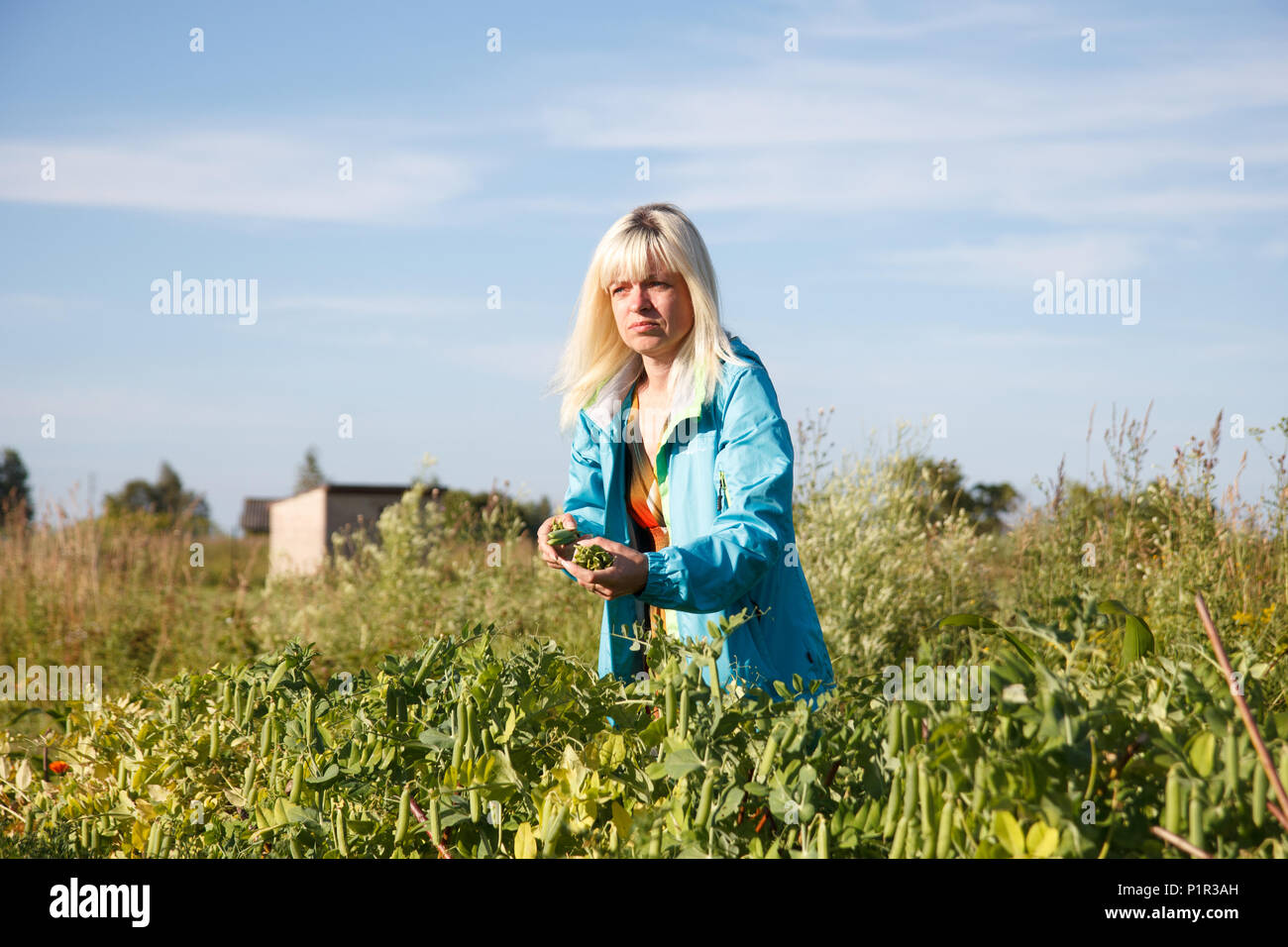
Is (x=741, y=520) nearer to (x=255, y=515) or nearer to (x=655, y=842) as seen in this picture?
(x=655, y=842)

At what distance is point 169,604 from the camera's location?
759cm

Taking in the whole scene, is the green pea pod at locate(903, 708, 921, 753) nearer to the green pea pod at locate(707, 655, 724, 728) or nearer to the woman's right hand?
the green pea pod at locate(707, 655, 724, 728)

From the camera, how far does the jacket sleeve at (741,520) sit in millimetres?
1783

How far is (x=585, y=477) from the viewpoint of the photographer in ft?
8.36

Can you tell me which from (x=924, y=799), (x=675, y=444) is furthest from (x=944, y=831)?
(x=675, y=444)

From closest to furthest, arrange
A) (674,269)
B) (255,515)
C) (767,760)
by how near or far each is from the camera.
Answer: (767,760), (674,269), (255,515)

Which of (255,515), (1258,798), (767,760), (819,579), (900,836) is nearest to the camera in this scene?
(1258,798)

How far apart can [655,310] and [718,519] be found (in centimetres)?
66

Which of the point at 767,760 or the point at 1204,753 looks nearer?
the point at 1204,753

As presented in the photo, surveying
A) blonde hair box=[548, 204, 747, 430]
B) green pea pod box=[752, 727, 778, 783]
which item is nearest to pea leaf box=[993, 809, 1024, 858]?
green pea pod box=[752, 727, 778, 783]

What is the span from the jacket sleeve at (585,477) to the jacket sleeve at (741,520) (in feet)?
1.28

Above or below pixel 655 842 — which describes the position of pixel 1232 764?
above
